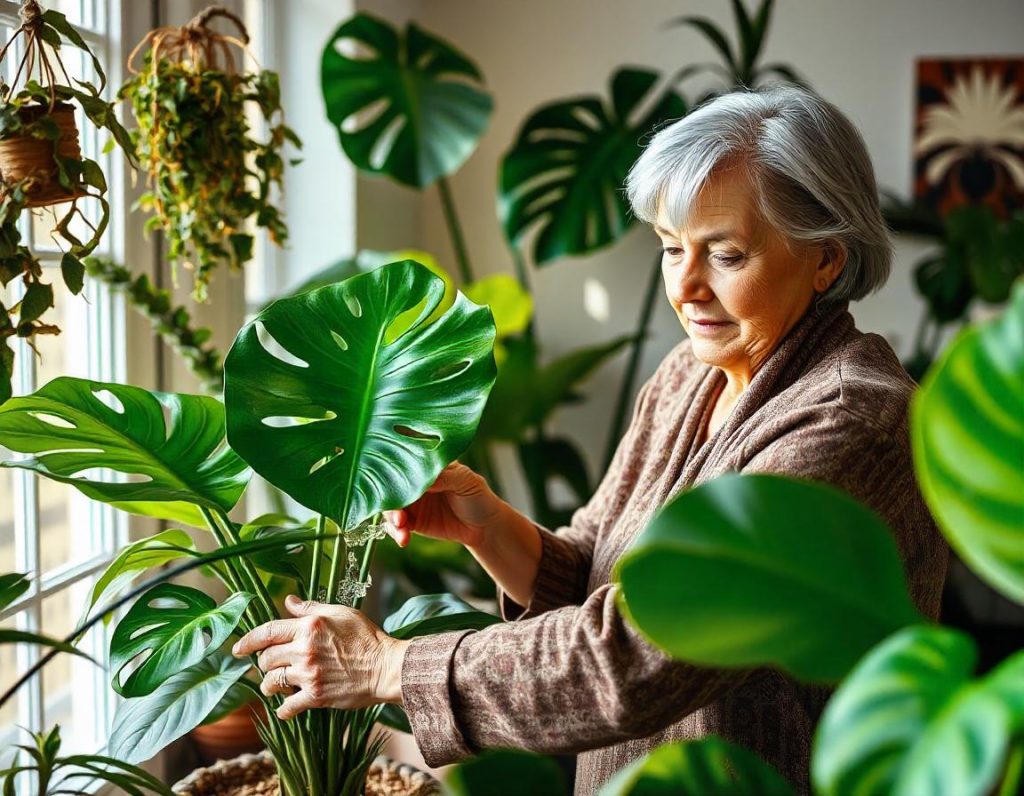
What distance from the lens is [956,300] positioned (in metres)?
2.99

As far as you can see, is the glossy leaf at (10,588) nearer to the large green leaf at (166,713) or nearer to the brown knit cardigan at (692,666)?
the large green leaf at (166,713)

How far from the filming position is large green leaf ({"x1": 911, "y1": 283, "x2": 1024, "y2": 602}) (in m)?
0.55

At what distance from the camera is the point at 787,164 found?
1199 mm

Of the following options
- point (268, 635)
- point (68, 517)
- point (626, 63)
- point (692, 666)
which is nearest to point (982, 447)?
point (692, 666)

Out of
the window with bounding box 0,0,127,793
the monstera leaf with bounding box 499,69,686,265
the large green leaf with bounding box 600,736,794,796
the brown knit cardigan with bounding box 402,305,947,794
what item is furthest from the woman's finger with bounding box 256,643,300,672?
the monstera leaf with bounding box 499,69,686,265

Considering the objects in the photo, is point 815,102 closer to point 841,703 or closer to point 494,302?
point 841,703

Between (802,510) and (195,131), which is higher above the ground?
(195,131)

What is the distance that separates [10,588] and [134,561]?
20cm

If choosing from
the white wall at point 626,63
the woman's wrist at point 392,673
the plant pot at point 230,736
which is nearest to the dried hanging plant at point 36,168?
the woman's wrist at point 392,673

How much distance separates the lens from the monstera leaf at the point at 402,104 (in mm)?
2379

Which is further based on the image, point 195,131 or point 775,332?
point 195,131

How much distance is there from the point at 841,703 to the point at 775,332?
30.9 inches

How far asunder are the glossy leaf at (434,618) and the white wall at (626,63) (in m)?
1.95

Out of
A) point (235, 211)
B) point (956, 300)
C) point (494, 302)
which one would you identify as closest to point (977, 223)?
point (956, 300)
